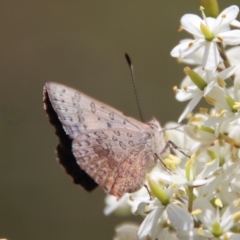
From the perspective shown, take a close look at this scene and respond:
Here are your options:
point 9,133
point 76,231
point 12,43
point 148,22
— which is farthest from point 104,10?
point 76,231

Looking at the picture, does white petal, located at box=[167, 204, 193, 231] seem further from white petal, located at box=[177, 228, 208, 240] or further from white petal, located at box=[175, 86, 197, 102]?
white petal, located at box=[175, 86, 197, 102]

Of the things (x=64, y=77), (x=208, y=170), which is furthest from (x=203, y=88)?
(x=64, y=77)

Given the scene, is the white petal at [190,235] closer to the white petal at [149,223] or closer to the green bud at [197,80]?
the white petal at [149,223]

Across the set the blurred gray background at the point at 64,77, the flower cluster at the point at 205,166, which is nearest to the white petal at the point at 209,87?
the flower cluster at the point at 205,166

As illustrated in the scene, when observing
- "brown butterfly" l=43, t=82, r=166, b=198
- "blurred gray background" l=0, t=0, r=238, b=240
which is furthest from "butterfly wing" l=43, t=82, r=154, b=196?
"blurred gray background" l=0, t=0, r=238, b=240

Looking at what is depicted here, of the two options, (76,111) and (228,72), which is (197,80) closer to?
(228,72)

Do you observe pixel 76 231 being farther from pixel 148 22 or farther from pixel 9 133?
pixel 148 22
